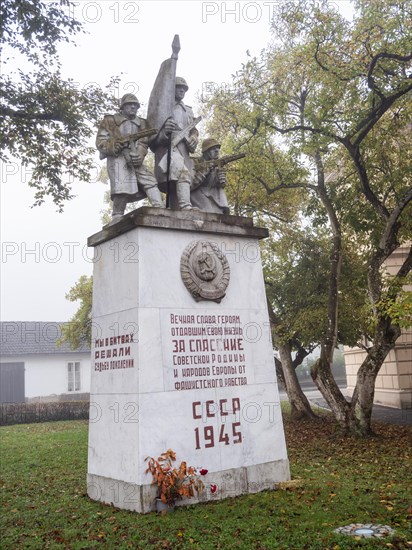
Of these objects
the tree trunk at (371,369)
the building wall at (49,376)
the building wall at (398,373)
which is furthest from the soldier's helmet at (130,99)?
the building wall at (49,376)

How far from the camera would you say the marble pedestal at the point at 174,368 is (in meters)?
6.85

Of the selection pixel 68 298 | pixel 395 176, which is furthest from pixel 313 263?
pixel 68 298

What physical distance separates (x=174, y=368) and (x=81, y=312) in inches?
696

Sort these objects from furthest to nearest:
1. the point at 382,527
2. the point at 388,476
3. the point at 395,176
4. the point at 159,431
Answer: the point at 395,176 < the point at 388,476 < the point at 159,431 < the point at 382,527

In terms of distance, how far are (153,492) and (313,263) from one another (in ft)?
40.5

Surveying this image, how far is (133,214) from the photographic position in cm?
730

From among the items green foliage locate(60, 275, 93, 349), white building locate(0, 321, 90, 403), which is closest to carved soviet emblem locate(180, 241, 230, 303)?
green foliage locate(60, 275, 93, 349)

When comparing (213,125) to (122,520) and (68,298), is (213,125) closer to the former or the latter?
(68,298)

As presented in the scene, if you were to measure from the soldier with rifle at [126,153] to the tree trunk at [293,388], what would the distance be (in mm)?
11181

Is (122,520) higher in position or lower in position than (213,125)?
lower

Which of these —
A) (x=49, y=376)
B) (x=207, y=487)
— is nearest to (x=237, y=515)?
(x=207, y=487)

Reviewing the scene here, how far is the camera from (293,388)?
60.6ft

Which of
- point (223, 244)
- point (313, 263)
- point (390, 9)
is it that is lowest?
point (223, 244)

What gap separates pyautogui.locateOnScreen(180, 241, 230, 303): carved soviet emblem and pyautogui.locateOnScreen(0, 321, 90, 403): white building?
2812 centimetres
